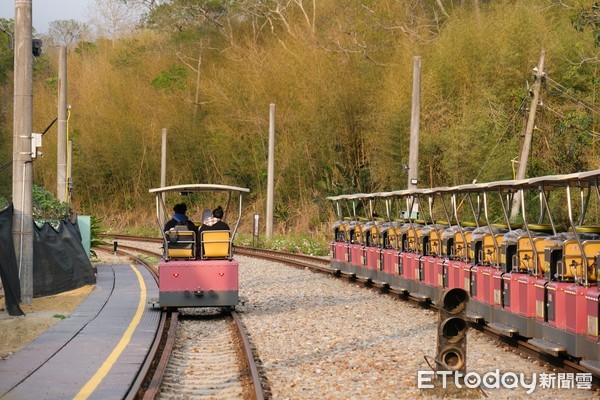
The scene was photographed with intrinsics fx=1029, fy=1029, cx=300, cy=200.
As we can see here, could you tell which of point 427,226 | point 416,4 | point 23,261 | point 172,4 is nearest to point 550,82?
point 416,4

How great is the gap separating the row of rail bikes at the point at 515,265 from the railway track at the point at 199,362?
3.39 meters

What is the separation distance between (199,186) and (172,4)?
46.9 m

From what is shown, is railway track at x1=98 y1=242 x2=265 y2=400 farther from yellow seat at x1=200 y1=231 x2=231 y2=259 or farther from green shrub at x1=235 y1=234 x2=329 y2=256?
green shrub at x1=235 y1=234 x2=329 y2=256

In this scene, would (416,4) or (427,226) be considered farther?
(416,4)

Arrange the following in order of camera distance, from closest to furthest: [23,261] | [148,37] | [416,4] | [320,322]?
[320,322]
[23,261]
[416,4]
[148,37]

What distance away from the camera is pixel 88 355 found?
12.2 m

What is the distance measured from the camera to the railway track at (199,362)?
10.4 meters

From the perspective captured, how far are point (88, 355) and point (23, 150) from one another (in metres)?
6.59

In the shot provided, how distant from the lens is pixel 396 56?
3947 centimetres

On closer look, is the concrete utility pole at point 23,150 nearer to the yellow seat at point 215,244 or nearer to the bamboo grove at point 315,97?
the yellow seat at point 215,244

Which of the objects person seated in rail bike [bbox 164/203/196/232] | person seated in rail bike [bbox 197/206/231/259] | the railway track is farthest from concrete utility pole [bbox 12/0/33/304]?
person seated in rail bike [bbox 197/206/231/259]

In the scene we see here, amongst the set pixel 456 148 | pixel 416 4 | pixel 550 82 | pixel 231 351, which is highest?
pixel 416 4

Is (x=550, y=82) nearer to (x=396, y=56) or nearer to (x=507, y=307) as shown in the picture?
(x=396, y=56)

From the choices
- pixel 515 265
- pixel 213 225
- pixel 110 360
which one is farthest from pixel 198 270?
pixel 515 265
